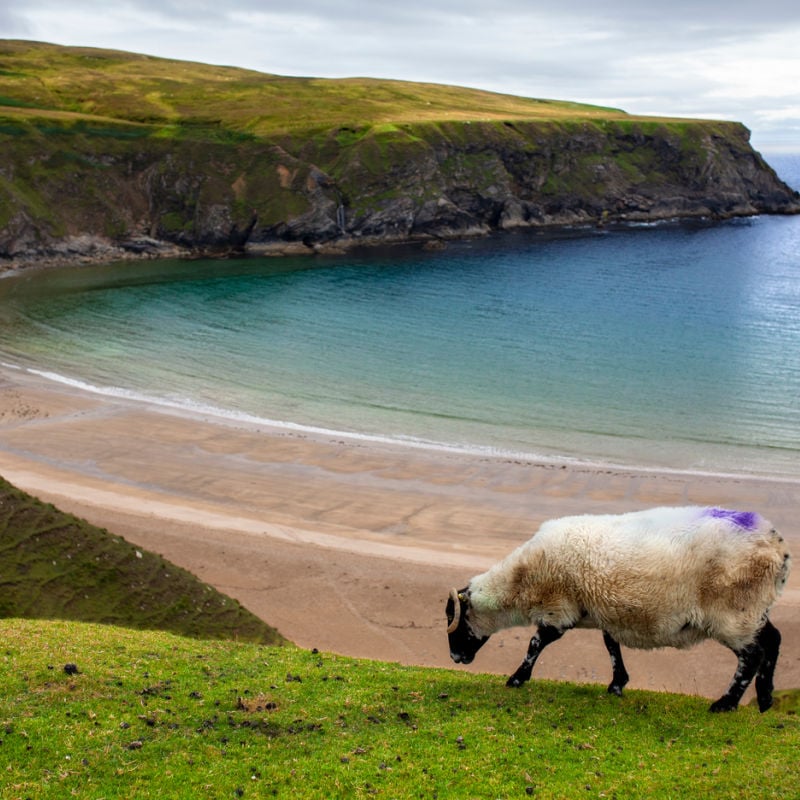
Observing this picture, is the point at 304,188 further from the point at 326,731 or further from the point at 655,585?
the point at 326,731

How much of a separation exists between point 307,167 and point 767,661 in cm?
12209

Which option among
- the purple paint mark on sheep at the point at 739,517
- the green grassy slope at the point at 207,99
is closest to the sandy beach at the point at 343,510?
the purple paint mark on sheep at the point at 739,517

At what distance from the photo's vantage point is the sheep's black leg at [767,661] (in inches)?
526

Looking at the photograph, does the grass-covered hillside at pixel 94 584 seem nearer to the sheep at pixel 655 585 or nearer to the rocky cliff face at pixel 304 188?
the sheep at pixel 655 585

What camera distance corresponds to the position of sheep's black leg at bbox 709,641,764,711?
13.4m

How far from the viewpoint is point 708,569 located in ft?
43.9

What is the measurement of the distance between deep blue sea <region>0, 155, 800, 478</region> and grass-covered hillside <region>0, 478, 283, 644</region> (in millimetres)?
24414

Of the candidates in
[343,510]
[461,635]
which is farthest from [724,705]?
[343,510]

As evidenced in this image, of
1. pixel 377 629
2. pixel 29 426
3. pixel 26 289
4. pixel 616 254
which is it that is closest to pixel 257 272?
pixel 26 289

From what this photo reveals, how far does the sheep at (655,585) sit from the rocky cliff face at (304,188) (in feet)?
355

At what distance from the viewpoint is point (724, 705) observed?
1393 cm

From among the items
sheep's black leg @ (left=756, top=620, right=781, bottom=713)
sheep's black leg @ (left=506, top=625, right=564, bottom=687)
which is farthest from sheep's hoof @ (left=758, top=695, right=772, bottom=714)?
sheep's black leg @ (left=506, top=625, right=564, bottom=687)

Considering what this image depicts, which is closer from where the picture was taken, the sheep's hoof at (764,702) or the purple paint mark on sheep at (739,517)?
the purple paint mark on sheep at (739,517)

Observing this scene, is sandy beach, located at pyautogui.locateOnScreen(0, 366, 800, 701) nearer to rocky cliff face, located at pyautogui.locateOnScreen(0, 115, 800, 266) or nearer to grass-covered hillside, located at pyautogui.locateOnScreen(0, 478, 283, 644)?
grass-covered hillside, located at pyautogui.locateOnScreen(0, 478, 283, 644)
